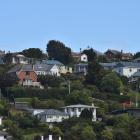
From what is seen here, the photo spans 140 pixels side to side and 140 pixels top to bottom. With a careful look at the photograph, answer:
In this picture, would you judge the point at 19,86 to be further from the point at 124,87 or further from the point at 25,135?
the point at 25,135

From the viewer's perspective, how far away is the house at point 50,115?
182ft

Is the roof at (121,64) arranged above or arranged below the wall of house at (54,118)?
above

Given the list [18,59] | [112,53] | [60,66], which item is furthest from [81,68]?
[112,53]

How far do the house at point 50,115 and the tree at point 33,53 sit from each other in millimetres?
25443

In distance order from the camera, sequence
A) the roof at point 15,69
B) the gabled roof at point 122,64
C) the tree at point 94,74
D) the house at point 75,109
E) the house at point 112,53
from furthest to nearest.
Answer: the house at point 112,53 < the gabled roof at point 122,64 < the roof at point 15,69 < the tree at point 94,74 < the house at point 75,109

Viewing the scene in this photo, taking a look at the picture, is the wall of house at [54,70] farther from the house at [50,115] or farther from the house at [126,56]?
the house at [50,115]

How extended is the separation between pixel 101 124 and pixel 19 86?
12.9 m

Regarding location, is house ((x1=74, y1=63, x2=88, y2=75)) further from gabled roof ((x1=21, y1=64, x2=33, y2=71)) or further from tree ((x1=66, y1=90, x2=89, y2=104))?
tree ((x1=66, y1=90, x2=89, y2=104))

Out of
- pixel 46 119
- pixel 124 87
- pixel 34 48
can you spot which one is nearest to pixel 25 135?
pixel 46 119

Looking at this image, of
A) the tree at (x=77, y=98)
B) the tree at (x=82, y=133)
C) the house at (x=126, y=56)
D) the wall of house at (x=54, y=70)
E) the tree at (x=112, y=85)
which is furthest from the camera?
the house at (x=126, y=56)

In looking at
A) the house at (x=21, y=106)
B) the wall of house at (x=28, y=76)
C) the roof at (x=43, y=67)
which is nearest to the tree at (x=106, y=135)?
the house at (x=21, y=106)

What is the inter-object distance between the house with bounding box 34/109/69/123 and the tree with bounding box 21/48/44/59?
25.4m

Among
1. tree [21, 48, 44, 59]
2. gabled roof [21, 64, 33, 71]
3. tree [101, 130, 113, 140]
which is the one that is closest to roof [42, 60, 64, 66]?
tree [21, 48, 44, 59]

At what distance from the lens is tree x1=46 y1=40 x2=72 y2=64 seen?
265 feet
